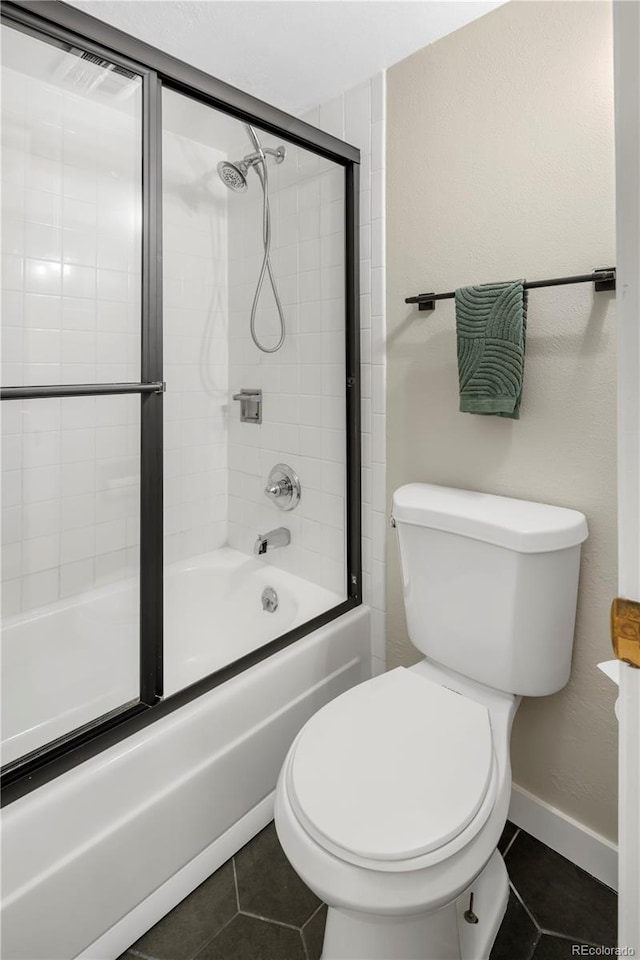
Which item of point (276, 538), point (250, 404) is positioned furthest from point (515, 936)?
point (250, 404)

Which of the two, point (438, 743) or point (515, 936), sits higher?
point (438, 743)

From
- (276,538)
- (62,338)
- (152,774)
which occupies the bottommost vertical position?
(152,774)

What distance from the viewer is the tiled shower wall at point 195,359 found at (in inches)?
79.2

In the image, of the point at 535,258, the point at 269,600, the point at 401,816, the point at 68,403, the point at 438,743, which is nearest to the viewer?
the point at 401,816

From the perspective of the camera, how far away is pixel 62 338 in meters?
1.70

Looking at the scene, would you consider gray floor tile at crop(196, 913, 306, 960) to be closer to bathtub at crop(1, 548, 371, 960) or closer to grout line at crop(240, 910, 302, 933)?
grout line at crop(240, 910, 302, 933)

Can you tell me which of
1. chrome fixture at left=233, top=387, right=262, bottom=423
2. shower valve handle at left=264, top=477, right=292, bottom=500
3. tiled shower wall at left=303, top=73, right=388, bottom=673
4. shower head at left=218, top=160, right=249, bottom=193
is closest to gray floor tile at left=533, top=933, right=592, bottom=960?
tiled shower wall at left=303, top=73, right=388, bottom=673

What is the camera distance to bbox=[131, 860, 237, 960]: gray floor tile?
3.82 ft

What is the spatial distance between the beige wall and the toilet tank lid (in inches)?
2.9

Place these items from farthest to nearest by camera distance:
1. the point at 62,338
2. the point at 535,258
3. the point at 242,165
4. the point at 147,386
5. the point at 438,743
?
1. the point at 242,165
2. the point at 62,338
3. the point at 535,258
4. the point at 147,386
5. the point at 438,743

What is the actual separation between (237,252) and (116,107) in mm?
811

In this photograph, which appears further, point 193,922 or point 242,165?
point 242,165

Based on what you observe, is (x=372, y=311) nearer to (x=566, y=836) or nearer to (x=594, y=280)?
(x=594, y=280)

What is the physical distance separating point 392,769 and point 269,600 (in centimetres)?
97
